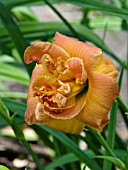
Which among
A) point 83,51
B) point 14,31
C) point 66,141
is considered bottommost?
point 66,141

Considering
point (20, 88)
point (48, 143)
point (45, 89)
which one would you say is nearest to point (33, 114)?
point (45, 89)

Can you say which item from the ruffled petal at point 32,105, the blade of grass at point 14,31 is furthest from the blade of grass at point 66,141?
the ruffled petal at point 32,105

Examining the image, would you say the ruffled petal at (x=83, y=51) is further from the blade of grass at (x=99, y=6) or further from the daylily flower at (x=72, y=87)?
the blade of grass at (x=99, y=6)

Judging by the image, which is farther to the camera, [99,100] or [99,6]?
[99,6]

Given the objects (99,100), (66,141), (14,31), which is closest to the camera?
(99,100)

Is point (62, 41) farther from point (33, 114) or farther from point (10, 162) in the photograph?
point (10, 162)

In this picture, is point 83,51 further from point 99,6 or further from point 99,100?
point 99,6

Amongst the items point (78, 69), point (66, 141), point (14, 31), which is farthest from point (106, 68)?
point (14, 31)
